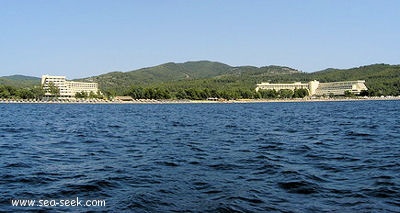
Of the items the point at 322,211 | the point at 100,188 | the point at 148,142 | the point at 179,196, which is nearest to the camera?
the point at 322,211

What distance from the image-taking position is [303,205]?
38.6 feet

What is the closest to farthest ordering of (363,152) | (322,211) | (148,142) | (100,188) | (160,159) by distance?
(322,211)
(100,188)
(160,159)
(363,152)
(148,142)

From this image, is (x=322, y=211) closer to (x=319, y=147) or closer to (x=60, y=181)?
(x=60, y=181)

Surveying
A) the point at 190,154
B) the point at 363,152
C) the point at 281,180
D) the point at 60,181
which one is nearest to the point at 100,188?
the point at 60,181

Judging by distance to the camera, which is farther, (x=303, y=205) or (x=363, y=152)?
(x=363, y=152)

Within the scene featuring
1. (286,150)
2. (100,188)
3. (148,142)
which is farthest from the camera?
(148,142)

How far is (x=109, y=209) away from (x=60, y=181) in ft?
15.0

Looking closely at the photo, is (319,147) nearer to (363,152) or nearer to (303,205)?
(363,152)

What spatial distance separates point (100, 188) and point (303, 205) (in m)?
6.80

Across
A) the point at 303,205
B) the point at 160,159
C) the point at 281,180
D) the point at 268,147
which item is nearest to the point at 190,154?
the point at 160,159

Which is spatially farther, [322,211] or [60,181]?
Result: [60,181]

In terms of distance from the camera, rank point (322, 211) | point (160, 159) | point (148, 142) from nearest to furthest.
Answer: point (322, 211), point (160, 159), point (148, 142)

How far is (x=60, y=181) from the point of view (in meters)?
14.9

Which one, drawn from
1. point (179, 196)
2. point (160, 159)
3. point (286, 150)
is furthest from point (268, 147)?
point (179, 196)
